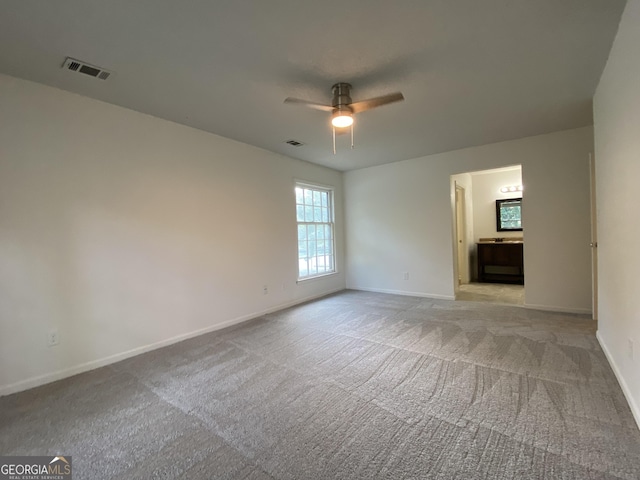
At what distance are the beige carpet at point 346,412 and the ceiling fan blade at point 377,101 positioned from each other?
2.20 metres

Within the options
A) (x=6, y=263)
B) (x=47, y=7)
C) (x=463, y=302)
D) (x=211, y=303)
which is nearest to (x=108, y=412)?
(x=6, y=263)

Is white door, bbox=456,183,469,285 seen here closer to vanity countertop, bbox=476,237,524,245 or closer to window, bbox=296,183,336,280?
vanity countertop, bbox=476,237,524,245

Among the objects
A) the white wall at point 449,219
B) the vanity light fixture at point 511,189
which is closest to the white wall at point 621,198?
the white wall at point 449,219

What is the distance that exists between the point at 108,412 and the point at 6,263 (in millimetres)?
1442

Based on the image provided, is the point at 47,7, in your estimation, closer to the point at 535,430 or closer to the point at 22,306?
the point at 22,306

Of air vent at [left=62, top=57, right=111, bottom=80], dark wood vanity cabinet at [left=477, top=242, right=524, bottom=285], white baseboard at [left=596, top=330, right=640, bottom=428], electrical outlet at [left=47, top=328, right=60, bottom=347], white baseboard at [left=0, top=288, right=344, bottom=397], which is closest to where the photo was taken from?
white baseboard at [left=596, top=330, right=640, bottom=428]

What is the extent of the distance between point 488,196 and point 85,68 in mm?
7128

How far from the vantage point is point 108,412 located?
1.93 meters

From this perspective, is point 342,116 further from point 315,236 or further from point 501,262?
point 501,262

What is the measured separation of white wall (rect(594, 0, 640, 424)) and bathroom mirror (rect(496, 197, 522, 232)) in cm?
388

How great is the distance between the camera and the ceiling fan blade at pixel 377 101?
214 centimetres

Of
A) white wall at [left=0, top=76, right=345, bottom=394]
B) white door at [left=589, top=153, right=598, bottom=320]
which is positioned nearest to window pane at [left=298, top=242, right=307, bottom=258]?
white wall at [left=0, top=76, right=345, bottom=394]

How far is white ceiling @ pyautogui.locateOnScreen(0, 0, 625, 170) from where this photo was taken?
167cm

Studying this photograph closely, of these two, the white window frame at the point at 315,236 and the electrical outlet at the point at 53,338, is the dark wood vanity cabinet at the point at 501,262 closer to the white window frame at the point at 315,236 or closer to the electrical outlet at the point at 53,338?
the white window frame at the point at 315,236
